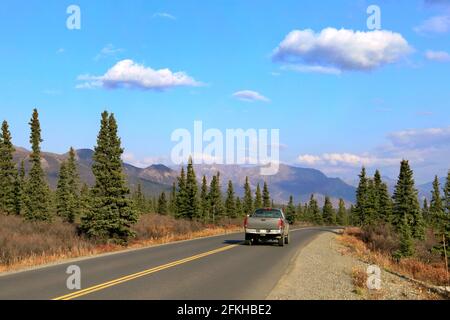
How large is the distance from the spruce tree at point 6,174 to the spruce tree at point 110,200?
34670 mm

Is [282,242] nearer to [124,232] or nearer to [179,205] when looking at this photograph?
[124,232]

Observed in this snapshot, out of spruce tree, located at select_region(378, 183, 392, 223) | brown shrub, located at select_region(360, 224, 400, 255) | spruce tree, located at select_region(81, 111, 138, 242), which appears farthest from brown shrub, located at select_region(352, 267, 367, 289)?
spruce tree, located at select_region(378, 183, 392, 223)

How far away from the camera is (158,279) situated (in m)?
12.6

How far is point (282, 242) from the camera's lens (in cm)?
2523

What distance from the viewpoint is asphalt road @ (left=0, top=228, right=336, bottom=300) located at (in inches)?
409

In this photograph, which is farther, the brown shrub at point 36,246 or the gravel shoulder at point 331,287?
the brown shrub at point 36,246

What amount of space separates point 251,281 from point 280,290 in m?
1.62

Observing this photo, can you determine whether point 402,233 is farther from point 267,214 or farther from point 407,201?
point 407,201

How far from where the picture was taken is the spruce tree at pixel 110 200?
27906mm

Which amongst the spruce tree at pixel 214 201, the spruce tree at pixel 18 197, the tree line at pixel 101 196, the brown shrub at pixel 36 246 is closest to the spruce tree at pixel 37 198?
the tree line at pixel 101 196

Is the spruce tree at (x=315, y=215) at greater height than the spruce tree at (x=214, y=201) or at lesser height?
lesser

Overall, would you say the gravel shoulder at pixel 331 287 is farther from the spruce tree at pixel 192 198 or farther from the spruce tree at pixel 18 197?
the spruce tree at pixel 18 197
